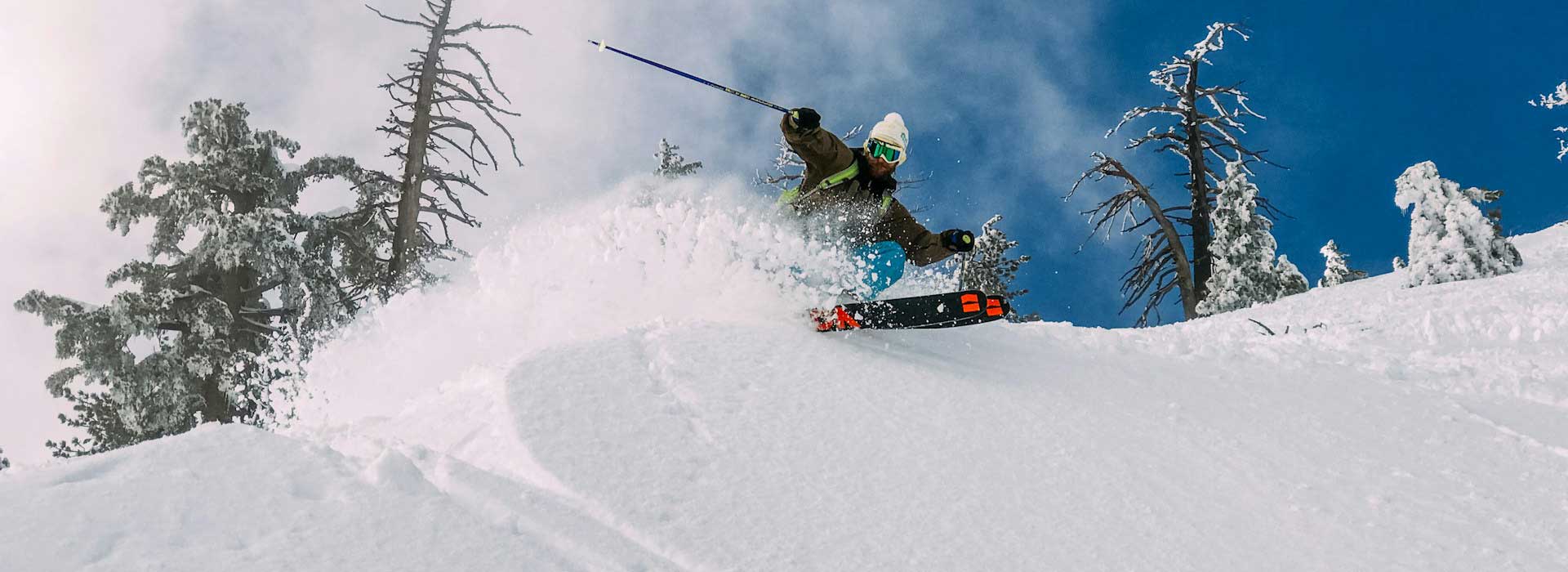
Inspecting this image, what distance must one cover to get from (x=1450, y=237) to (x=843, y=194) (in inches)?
523

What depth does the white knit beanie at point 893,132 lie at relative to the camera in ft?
25.5

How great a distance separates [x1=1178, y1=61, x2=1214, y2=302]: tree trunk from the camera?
22.0 m

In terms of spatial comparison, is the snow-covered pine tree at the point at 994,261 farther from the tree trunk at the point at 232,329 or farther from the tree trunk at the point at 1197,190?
the tree trunk at the point at 232,329

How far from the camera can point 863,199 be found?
7.78 m

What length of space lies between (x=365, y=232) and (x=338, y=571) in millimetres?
17568

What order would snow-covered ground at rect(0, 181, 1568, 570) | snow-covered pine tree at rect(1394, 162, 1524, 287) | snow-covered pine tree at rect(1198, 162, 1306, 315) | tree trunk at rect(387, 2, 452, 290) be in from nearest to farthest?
snow-covered ground at rect(0, 181, 1568, 570) < snow-covered pine tree at rect(1394, 162, 1524, 287) < tree trunk at rect(387, 2, 452, 290) < snow-covered pine tree at rect(1198, 162, 1306, 315)

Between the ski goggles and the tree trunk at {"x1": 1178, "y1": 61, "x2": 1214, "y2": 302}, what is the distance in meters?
16.3

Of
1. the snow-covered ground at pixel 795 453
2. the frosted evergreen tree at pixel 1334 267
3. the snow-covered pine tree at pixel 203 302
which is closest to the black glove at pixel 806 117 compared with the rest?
the snow-covered ground at pixel 795 453

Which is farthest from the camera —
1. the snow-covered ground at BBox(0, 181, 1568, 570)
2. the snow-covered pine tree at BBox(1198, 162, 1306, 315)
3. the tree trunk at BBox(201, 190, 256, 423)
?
the snow-covered pine tree at BBox(1198, 162, 1306, 315)

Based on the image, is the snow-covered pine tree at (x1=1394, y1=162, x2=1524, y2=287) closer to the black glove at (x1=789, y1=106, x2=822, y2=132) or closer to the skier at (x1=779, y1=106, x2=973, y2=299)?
the skier at (x1=779, y1=106, x2=973, y2=299)

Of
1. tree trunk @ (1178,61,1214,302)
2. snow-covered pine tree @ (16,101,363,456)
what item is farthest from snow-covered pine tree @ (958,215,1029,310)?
snow-covered pine tree @ (16,101,363,456)

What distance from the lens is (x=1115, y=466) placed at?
442 centimetres

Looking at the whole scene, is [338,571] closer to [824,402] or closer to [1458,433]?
[824,402]

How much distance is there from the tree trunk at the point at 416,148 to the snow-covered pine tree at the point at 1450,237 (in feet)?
58.3
